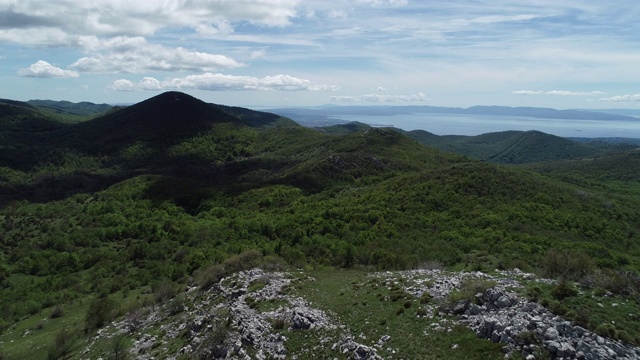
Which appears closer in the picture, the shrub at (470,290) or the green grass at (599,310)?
the green grass at (599,310)

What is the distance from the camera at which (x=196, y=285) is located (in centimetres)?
3738

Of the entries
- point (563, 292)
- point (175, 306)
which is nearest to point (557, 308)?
point (563, 292)

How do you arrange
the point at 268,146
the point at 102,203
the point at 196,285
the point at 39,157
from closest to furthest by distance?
the point at 196,285, the point at 102,203, the point at 39,157, the point at 268,146

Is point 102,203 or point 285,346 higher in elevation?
point 285,346

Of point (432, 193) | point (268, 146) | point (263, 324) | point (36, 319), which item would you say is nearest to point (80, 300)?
point (36, 319)

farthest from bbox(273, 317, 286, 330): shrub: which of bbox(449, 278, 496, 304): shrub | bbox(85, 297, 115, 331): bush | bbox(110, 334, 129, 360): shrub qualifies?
bbox(85, 297, 115, 331): bush

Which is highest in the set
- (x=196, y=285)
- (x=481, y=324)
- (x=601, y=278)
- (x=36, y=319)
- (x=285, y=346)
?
(x=601, y=278)

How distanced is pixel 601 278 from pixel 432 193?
51091 mm

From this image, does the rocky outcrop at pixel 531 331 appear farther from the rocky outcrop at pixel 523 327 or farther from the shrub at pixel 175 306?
the shrub at pixel 175 306

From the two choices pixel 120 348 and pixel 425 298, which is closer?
pixel 425 298

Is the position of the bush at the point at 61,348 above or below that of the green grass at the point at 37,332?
above

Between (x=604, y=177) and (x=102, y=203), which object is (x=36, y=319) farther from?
(x=604, y=177)

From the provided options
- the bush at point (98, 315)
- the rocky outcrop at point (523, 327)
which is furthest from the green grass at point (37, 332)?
the rocky outcrop at point (523, 327)

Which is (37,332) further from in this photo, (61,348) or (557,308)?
(557,308)
